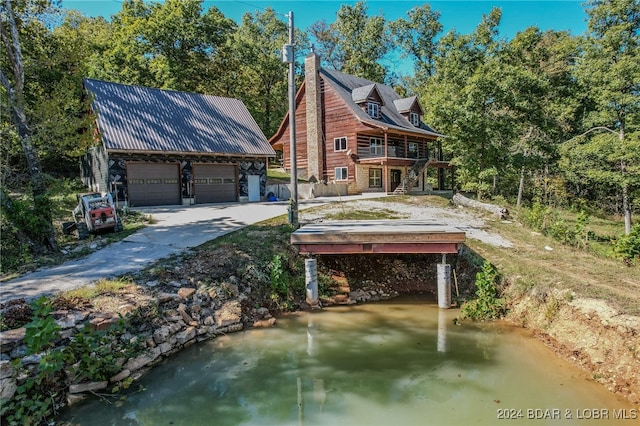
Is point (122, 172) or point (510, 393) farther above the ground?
point (122, 172)

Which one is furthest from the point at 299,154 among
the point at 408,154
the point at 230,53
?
the point at 230,53

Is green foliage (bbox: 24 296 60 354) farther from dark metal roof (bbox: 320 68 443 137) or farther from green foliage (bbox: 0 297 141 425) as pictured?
dark metal roof (bbox: 320 68 443 137)

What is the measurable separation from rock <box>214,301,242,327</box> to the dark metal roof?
20.7m

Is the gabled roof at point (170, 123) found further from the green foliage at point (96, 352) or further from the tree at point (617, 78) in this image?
the tree at point (617, 78)

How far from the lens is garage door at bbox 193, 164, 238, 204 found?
20234 millimetres

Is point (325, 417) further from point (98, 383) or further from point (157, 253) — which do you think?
point (157, 253)

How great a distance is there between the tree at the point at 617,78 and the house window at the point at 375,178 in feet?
43.1

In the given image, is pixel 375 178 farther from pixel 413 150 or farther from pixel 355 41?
pixel 355 41

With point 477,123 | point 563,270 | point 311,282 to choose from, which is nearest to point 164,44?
point 477,123

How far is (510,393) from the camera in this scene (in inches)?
220

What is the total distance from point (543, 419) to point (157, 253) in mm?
8588

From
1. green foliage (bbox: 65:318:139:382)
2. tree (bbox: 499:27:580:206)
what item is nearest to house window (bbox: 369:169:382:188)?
tree (bbox: 499:27:580:206)

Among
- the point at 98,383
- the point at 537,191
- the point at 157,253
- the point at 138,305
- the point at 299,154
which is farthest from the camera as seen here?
the point at 299,154

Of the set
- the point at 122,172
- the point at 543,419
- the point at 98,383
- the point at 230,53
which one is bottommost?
the point at 543,419
